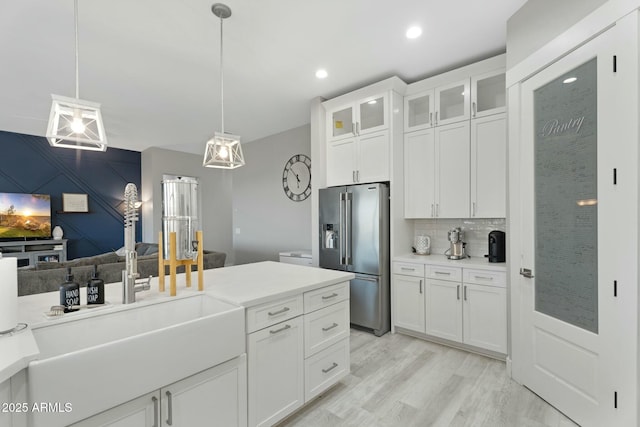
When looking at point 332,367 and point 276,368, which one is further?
point 332,367

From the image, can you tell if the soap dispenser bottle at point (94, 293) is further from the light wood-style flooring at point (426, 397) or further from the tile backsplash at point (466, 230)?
the tile backsplash at point (466, 230)

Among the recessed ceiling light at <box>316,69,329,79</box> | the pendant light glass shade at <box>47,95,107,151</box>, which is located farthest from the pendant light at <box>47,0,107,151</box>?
the recessed ceiling light at <box>316,69,329,79</box>

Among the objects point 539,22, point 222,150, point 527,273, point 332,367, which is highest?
point 539,22

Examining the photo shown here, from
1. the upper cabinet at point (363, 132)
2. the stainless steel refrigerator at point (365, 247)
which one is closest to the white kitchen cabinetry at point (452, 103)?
the upper cabinet at point (363, 132)

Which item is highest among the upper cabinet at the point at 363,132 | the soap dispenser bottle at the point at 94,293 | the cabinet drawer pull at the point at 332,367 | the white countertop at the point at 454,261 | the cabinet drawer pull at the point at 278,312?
the upper cabinet at the point at 363,132

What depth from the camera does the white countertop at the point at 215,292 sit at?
0.96 meters

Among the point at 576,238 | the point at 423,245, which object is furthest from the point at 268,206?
the point at 576,238

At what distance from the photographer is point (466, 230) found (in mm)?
3342

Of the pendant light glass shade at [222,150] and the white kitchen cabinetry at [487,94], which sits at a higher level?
the white kitchen cabinetry at [487,94]

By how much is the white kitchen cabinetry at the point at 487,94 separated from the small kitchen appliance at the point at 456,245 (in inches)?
47.0

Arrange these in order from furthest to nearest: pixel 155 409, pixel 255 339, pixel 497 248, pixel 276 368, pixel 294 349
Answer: pixel 497 248
pixel 294 349
pixel 276 368
pixel 255 339
pixel 155 409

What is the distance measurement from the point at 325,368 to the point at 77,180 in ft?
21.9

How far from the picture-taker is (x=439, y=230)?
11.6ft

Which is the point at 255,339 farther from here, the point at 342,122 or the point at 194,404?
the point at 342,122
